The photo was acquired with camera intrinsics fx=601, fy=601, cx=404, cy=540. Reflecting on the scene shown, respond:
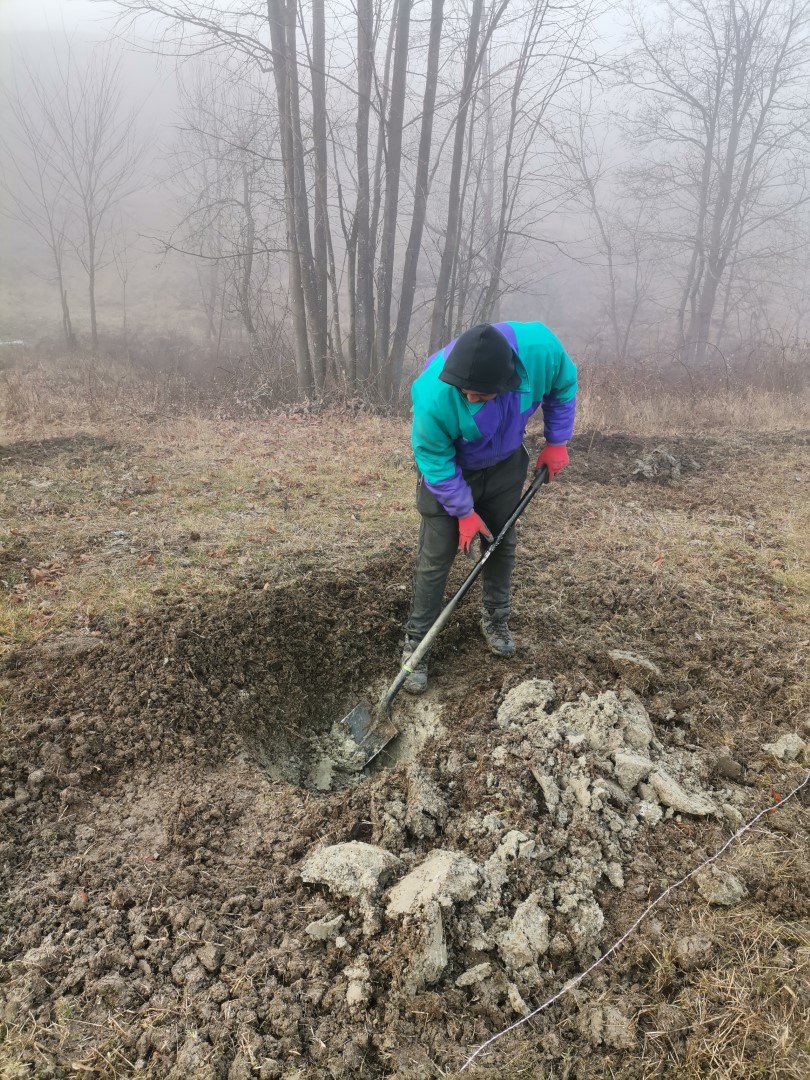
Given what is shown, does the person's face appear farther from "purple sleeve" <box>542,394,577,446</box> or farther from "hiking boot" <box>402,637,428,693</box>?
"hiking boot" <box>402,637,428,693</box>

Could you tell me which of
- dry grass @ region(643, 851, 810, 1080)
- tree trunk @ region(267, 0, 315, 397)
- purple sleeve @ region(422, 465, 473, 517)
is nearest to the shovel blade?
purple sleeve @ region(422, 465, 473, 517)

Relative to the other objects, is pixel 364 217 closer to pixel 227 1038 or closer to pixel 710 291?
pixel 227 1038

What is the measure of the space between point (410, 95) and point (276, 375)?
537 centimetres

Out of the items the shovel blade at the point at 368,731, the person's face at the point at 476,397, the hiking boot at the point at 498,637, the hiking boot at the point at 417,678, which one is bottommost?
the shovel blade at the point at 368,731

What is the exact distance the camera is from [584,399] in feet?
34.6

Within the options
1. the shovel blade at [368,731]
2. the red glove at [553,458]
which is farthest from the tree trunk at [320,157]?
the shovel blade at [368,731]

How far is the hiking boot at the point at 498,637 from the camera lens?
3.54 meters

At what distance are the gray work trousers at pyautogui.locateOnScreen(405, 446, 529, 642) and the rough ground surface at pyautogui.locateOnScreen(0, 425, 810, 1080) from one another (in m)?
0.36

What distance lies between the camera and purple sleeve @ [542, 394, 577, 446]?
3213 mm

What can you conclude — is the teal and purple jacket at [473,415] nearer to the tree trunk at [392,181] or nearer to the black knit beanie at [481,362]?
the black knit beanie at [481,362]

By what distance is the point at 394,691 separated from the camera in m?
3.30

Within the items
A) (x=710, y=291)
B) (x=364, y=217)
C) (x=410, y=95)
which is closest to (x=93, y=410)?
(x=364, y=217)

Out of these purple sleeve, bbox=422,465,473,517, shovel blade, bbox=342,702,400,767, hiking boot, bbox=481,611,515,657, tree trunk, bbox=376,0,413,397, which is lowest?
shovel blade, bbox=342,702,400,767

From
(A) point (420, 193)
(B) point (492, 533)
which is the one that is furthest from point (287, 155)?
(B) point (492, 533)
